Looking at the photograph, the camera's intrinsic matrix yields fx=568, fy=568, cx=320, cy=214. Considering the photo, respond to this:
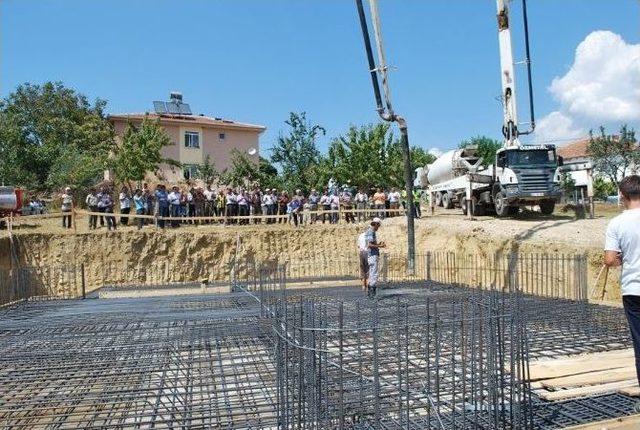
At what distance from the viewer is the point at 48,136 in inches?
1149

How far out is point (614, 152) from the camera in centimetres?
3095

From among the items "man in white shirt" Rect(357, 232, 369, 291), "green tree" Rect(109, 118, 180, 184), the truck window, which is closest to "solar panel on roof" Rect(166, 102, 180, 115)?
"green tree" Rect(109, 118, 180, 184)

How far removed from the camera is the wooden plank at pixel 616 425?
3.69 metres

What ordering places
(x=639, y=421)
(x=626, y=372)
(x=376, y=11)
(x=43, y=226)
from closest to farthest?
(x=639, y=421), (x=626, y=372), (x=376, y=11), (x=43, y=226)

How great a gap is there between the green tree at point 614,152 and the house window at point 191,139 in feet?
73.7

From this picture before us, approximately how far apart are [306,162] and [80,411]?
25.8 meters

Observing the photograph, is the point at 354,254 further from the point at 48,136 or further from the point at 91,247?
the point at 48,136

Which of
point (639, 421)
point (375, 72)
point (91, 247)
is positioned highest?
point (375, 72)

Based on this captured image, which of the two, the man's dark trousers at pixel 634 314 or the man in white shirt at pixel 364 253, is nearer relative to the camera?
the man's dark trousers at pixel 634 314

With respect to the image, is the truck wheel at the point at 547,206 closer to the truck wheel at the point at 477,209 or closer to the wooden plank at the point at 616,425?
the truck wheel at the point at 477,209

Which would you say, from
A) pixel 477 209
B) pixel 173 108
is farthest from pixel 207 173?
pixel 477 209

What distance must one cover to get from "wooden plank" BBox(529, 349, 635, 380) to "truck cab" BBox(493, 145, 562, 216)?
33.4 ft

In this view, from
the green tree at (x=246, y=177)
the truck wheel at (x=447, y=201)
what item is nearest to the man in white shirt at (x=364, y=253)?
the truck wheel at (x=447, y=201)

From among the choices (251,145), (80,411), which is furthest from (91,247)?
(251,145)
